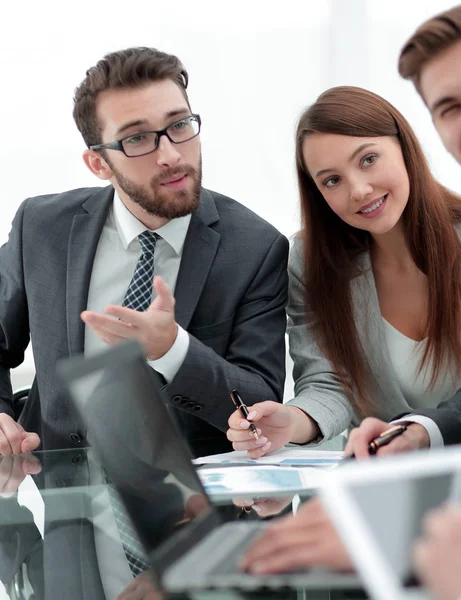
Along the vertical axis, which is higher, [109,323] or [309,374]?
[109,323]

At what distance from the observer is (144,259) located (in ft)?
7.77

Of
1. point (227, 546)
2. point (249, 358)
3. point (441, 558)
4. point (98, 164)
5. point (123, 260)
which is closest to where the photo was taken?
point (441, 558)

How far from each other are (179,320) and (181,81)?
751 mm

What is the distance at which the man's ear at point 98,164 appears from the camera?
2529 mm

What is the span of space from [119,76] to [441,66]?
1.11m

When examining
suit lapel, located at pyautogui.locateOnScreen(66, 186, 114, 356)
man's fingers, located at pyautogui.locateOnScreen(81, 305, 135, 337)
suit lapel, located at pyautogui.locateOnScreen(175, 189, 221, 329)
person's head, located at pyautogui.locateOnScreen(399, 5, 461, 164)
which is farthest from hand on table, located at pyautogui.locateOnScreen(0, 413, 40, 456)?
person's head, located at pyautogui.locateOnScreen(399, 5, 461, 164)

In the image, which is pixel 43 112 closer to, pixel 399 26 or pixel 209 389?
pixel 399 26

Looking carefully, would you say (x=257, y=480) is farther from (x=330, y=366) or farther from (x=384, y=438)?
(x=330, y=366)

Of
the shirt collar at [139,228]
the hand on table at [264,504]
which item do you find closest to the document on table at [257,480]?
the hand on table at [264,504]

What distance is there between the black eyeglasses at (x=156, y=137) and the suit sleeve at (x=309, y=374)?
475mm

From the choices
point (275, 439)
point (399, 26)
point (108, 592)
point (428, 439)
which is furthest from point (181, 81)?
point (399, 26)

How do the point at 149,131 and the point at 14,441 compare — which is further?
the point at 149,131

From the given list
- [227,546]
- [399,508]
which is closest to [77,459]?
[227,546]

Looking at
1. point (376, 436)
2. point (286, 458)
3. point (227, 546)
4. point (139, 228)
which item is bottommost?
point (286, 458)
